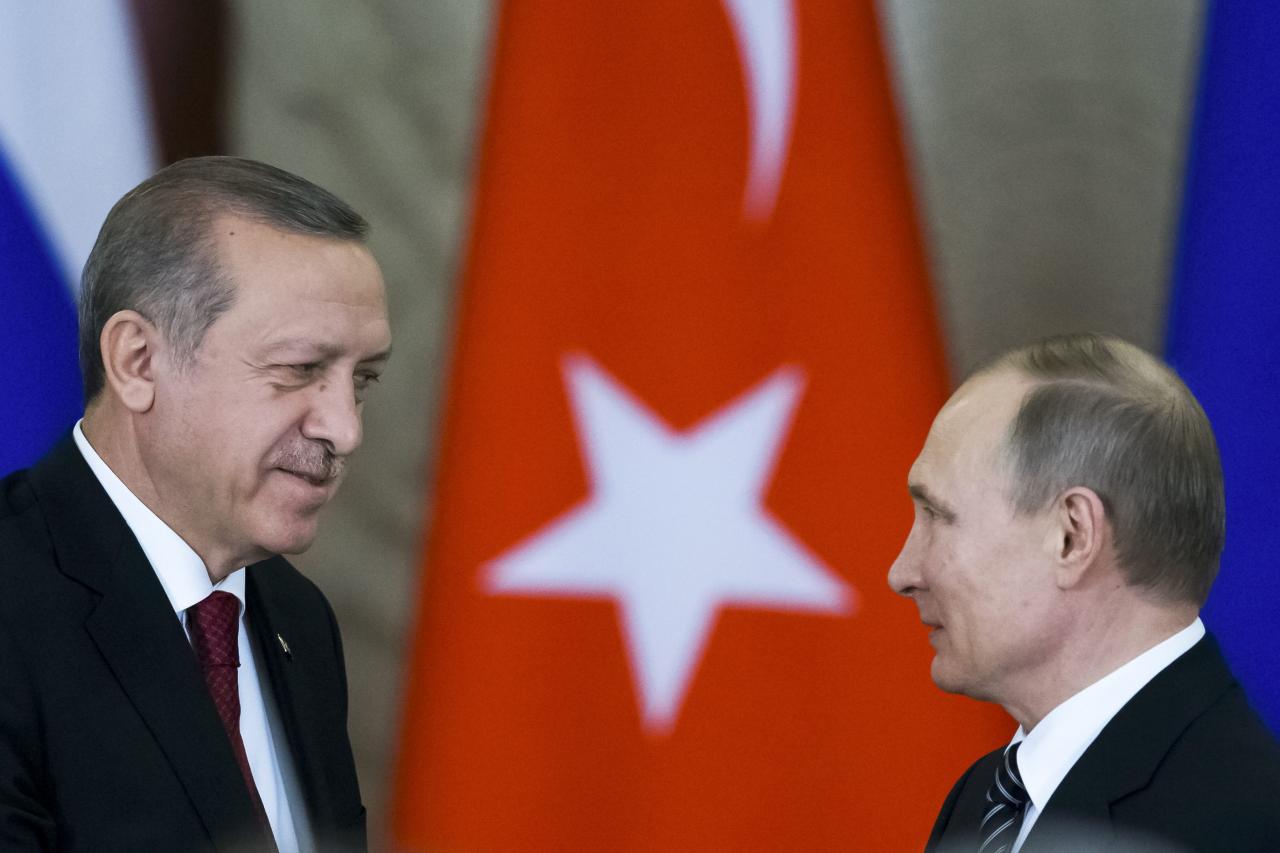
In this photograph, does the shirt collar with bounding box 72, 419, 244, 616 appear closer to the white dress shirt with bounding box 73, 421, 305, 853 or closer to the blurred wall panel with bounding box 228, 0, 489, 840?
the white dress shirt with bounding box 73, 421, 305, 853

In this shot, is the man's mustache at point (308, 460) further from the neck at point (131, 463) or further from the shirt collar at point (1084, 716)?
the shirt collar at point (1084, 716)

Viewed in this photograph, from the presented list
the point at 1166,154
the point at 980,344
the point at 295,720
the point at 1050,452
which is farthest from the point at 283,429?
the point at 1166,154

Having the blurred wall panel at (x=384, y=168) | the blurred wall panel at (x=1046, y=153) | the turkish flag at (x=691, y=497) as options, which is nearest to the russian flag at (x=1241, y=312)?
the blurred wall panel at (x=1046, y=153)

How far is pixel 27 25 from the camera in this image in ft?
7.54

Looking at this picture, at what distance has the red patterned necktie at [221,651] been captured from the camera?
1.64 metres

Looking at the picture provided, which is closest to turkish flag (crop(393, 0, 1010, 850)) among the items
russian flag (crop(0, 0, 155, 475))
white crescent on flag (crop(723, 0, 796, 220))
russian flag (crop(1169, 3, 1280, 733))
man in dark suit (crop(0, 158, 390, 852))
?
white crescent on flag (crop(723, 0, 796, 220))

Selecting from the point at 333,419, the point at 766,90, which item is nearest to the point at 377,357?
the point at 333,419

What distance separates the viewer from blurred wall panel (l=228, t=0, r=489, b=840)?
7.71ft

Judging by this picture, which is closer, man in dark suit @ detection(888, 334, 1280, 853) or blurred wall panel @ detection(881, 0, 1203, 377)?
man in dark suit @ detection(888, 334, 1280, 853)

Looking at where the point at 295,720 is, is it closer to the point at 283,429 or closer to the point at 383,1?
the point at 283,429

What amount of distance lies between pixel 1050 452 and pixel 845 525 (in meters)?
0.83

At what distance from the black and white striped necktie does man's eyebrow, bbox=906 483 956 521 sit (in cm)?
26

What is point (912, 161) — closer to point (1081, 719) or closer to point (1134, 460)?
point (1134, 460)

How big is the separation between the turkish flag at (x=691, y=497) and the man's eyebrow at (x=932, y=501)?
672 millimetres
